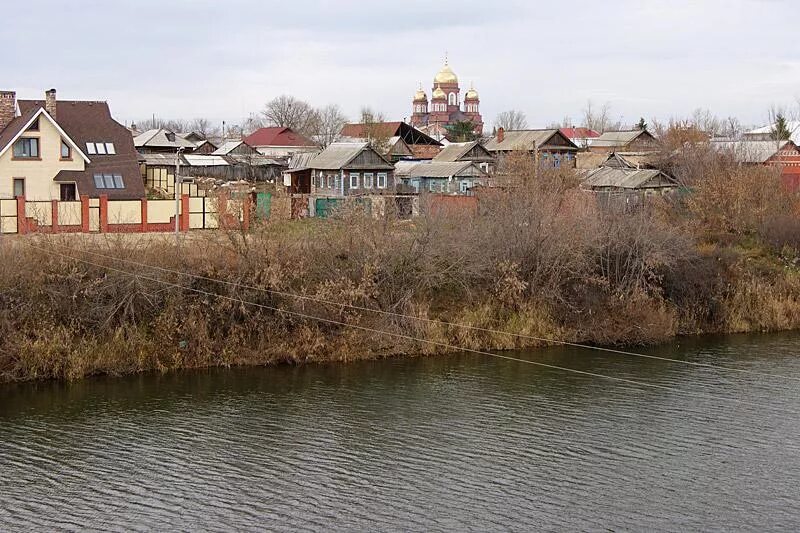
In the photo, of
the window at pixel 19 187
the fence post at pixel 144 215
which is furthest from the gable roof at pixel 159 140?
the fence post at pixel 144 215

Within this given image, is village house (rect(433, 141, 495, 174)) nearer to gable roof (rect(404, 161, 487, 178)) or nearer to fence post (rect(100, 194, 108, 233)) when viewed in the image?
gable roof (rect(404, 161, 487, 178))

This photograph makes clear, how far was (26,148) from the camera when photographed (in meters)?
40.7

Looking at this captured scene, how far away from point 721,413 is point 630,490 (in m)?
6.24

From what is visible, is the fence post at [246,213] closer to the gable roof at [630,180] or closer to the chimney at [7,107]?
the chimney at [7,107]

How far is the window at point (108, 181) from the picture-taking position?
41781mm

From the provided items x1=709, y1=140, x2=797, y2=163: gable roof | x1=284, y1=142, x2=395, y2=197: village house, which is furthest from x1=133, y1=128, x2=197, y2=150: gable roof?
x1=709, y1=140, x2=797, y2=163: gable roof

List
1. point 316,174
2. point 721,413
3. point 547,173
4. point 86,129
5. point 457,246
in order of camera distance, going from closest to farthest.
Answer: point 721,413 → point 457,246 → point 547,173 → point 86,129 → point 316,174

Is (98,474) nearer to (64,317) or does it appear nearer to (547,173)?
(64,317)

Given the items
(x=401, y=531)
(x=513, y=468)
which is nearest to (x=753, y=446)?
(x=513, y=468)

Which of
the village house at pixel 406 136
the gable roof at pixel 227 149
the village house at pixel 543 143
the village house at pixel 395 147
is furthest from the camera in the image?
the village house at pixel 406 136

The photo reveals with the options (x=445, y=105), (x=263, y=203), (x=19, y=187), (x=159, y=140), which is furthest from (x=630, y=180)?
(x=445, y=105)

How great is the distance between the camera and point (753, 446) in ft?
68.2

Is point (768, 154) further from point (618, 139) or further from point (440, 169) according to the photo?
point (618, 139)

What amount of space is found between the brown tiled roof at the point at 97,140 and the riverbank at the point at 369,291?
1156cm
